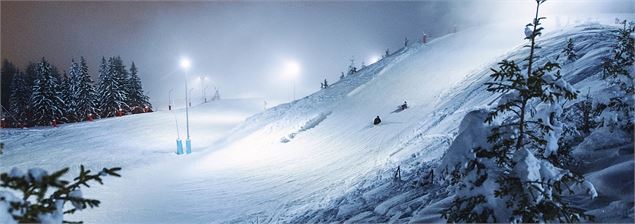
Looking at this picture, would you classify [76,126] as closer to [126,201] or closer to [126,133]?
[126,133]

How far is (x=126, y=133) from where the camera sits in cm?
3078

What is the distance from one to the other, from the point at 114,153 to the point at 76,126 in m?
13.4

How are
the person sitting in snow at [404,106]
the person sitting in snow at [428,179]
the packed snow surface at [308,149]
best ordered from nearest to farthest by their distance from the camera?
the person sitting in snow at [428,179]
the packed snow surface at [308,149]
the person sitting in snow at [404,106]

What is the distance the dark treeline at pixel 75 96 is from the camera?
139 ft

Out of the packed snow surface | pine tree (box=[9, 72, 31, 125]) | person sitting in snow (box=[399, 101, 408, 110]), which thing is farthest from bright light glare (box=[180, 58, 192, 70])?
pine tree (box=[9, 72, 31, 125])

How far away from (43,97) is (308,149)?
38.0 meters

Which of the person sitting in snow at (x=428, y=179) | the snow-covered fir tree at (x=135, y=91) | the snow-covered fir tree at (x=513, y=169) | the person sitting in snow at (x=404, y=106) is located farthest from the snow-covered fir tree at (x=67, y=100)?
the snow-covered fir tree at (x=513, y=169)

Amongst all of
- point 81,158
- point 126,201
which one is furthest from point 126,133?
point 126,201

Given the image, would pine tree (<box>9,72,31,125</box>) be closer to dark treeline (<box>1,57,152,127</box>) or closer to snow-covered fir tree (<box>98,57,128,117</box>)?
dark treeline (<box>1,57,152,127</box>)

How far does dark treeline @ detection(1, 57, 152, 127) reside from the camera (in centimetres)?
4228

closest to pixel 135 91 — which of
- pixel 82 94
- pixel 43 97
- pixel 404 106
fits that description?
pixel 82 94

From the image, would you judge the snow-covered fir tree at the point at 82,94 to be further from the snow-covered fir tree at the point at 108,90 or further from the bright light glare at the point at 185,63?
the bright light glare at the point at 185,63

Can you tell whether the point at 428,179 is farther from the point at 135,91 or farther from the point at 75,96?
the point at 135,91

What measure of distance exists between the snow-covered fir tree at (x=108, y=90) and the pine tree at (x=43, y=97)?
18.7ft
